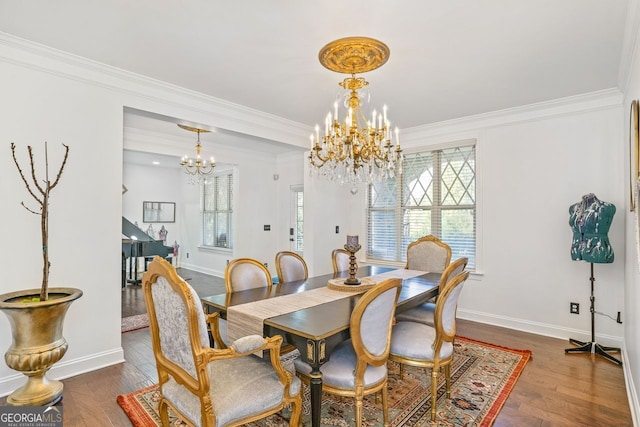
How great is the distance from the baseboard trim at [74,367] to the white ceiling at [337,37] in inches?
98.7

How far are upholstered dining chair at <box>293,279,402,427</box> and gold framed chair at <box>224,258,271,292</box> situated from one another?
983 millimetres

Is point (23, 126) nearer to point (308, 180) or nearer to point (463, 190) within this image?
point (308, 180)

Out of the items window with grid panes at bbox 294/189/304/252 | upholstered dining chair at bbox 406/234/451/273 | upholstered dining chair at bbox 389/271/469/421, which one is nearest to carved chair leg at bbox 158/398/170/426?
upholstered dining chair at bbox 389/271/469/421

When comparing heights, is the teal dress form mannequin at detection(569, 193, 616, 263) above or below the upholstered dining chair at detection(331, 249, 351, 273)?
above

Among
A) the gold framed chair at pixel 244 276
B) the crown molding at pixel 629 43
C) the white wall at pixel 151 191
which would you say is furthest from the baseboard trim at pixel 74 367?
the white wall at pixel 151 191

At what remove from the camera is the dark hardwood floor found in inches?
85.4

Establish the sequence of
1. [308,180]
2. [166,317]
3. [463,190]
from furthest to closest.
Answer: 1. [308,180]
2. [463,190]
3. [166,317]

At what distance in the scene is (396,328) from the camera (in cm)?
252

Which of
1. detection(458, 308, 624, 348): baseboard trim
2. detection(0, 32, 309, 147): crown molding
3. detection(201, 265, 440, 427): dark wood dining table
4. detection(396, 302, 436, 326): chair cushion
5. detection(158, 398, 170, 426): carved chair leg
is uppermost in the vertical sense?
detection(0, 32, 309, 147): crown molding

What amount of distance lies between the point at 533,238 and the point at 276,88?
335cm

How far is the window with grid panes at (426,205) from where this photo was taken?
175 inches

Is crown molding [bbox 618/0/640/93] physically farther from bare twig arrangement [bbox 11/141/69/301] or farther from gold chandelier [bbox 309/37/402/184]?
bare twig arrangement [bbox 11/141/69/301]

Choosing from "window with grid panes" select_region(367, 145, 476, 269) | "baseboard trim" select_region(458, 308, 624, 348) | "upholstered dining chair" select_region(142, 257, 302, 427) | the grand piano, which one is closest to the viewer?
"upholstered dining chair" select_region(142, 257, 302, 427)

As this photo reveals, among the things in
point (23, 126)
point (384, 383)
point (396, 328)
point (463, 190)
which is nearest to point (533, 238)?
point (463, 190)
